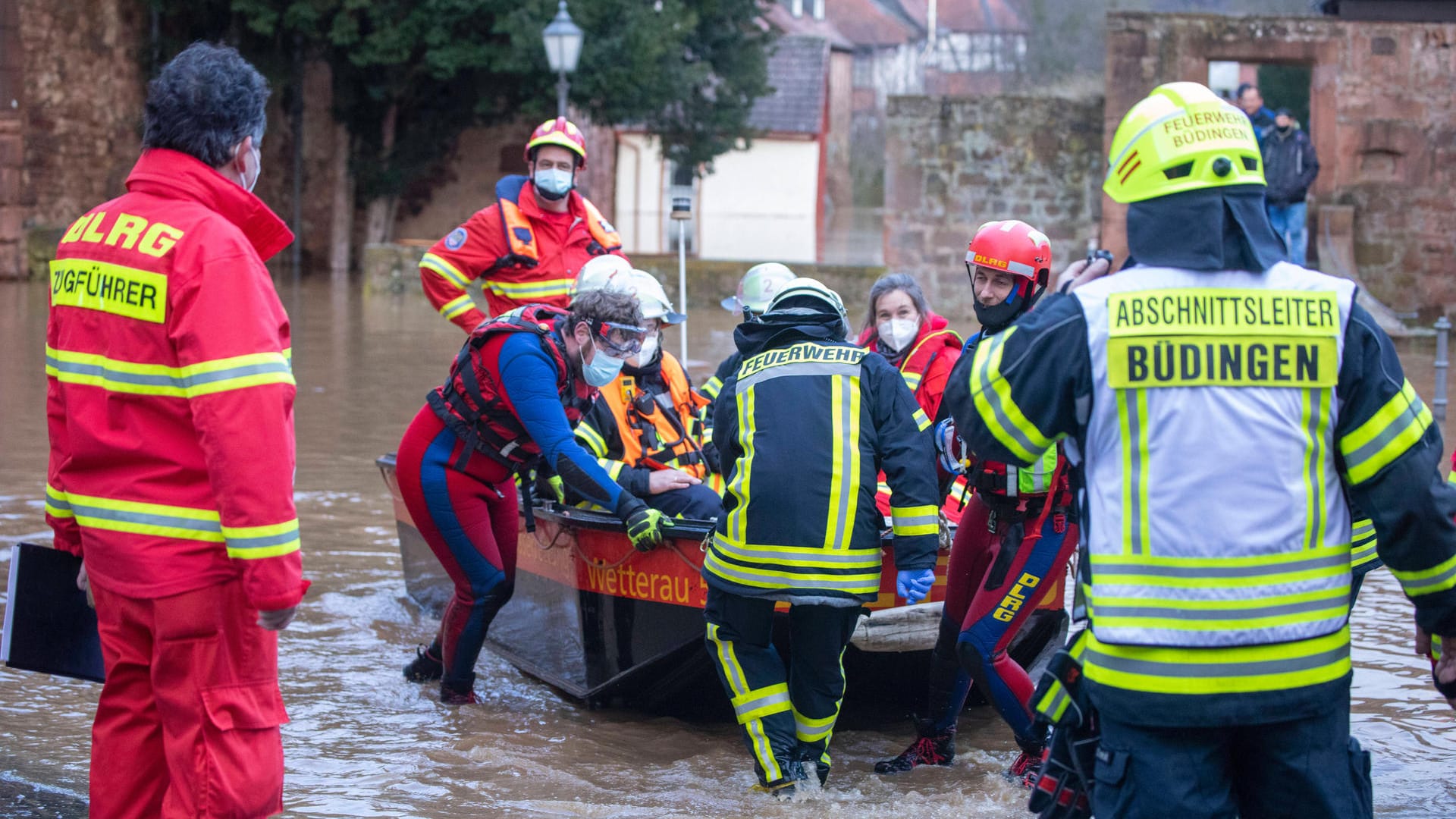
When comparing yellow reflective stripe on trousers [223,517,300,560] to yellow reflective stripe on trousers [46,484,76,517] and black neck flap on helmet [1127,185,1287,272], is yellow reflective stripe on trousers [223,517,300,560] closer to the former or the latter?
yellow reflective stripe on trousers [46,484,76,517]

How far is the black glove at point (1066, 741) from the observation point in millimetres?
3020

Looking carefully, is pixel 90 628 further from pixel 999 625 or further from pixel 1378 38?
pixel 1378 38

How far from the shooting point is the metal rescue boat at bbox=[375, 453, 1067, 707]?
529 cm

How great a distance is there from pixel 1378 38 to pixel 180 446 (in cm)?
1793

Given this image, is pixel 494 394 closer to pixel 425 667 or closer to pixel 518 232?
pixel 425 667

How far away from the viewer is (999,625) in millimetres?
4648

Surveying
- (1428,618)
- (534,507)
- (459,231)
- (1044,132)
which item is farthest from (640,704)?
(1044,132)

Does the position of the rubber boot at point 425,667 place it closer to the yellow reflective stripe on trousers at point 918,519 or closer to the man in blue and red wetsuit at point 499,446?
the man in blue and red wetsuit at point 499,446

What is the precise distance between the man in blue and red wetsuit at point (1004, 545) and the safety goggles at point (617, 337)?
1.14 m

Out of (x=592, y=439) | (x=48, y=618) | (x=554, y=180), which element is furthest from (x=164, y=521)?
(x=554, y=180)

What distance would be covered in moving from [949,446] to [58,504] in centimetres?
280

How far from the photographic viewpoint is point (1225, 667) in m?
2.76

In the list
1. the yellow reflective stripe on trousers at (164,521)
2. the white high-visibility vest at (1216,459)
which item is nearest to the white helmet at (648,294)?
the yellow reflective stripe on trousers at (164,521)

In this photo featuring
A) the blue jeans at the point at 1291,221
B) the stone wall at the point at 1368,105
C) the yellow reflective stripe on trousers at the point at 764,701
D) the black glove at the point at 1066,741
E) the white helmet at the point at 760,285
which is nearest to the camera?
the black glove at the point at 1066,741
